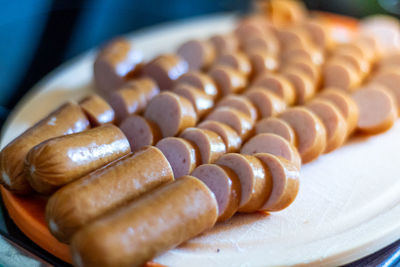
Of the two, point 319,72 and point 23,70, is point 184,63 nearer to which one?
point 319,72

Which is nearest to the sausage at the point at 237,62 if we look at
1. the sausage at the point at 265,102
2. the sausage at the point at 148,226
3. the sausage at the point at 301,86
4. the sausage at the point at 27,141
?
the sausage at the point at 301,86

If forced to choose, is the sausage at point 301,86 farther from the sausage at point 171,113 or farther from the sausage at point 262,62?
the sausage at point 171,113

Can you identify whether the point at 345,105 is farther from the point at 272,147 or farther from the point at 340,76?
the point at 272,147

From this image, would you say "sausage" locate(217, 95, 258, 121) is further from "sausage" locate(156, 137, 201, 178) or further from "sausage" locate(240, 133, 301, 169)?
"sausage" locate(156, 137, 201, 178)

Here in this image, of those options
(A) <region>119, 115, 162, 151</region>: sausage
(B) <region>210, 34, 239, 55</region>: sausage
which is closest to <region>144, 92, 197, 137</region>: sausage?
(A) <region>119, 115, 162, 151</region>: sausage

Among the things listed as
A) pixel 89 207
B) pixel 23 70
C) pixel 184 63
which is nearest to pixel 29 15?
pixel 23 70
